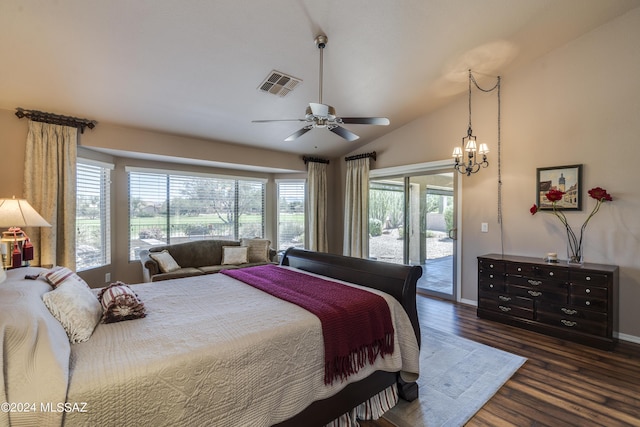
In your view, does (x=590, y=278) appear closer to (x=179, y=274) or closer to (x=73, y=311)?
(x=73, y=311)

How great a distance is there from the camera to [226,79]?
11.2 feet

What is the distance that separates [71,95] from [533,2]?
5.05 m

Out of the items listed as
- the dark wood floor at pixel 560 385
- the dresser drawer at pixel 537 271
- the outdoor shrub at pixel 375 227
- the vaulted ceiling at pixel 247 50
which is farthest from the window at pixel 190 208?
the dresser drawer at pixel 537 271

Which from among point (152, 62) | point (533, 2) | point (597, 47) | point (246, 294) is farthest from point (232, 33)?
point (597, 47)

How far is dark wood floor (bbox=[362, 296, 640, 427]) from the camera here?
203cm

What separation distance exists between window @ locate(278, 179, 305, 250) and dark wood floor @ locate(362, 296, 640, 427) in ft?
12.2

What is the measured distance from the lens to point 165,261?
14.3 feet

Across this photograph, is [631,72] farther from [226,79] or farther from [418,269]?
[226,79]

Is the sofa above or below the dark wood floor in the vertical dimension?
above

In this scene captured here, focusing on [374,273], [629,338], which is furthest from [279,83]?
[629,338]

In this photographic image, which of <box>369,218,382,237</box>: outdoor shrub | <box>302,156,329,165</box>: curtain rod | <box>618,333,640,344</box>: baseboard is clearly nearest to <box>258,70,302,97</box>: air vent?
<box>302,156,329,165</box>: curtain rod

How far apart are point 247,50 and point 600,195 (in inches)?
163

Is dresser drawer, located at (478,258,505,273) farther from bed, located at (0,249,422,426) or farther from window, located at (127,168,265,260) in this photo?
window, located at (127,168,265,260)

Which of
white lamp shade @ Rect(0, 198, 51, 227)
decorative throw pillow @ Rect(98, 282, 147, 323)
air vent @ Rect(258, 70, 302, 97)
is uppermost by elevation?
air vent @ Rect(258, 70, 302, 97)
